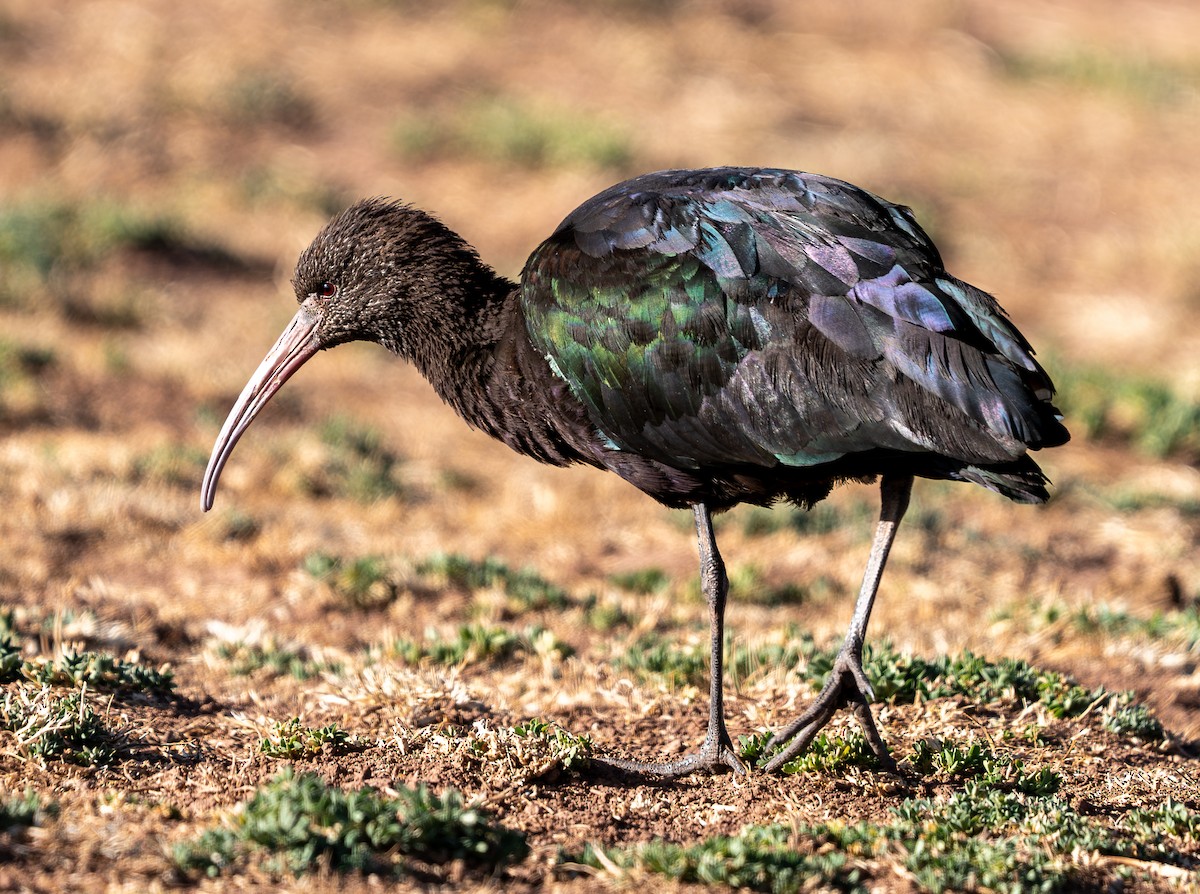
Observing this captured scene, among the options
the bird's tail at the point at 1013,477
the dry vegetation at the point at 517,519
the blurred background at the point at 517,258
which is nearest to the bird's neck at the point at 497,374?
the dry vegetation at the point at 517,519

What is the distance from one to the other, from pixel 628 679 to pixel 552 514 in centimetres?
310

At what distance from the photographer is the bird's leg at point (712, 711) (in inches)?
202

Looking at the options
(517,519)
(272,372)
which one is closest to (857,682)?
(272,372)

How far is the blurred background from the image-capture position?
25.7 ft

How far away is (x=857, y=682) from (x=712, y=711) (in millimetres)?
510

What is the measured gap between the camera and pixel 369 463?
9586mm

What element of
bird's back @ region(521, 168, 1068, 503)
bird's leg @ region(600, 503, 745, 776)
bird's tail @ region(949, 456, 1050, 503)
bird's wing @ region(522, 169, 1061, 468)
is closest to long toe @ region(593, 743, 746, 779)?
bird's leg @ region(600, 503, 745, 776)

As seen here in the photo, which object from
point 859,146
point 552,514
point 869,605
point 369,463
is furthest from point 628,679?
point 859,146

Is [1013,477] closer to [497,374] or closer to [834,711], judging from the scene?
[834,711]

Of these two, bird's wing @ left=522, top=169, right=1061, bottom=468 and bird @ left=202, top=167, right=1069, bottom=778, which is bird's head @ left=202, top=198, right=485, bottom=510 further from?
bird's wing @ left=522, top=169, right=1061, bottom=468

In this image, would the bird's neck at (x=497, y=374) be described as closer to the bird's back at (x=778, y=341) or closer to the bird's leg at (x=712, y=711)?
the bird's back at (x=778, y=341)

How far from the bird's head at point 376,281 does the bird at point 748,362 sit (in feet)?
0.14

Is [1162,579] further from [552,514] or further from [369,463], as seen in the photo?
[369,463]

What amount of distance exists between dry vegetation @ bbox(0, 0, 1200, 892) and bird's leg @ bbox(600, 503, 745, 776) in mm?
119
